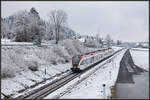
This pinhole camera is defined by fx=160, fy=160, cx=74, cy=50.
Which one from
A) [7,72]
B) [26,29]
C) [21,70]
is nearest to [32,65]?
[21,70]

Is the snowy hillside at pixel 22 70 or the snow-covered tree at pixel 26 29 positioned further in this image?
the snow-covered tree at pixel 26 29

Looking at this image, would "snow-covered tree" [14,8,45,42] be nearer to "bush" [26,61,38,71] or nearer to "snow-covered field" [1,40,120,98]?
"snow-covered field" [1,40,120,98]

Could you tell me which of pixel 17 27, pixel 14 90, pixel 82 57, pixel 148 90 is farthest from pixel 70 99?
pixel 17 27

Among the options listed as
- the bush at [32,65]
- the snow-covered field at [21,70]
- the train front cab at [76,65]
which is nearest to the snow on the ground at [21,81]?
the snow-covered field at [21,70]

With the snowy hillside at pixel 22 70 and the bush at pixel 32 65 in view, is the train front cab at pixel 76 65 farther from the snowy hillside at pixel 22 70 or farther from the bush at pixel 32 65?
the bush at pixel 32 65

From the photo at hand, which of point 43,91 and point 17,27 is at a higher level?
point 17,27

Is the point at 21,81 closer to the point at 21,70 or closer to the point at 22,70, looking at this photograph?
the point at 21,70

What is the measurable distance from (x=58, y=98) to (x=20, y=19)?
4058cm

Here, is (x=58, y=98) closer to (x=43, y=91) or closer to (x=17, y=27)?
(x=43, y=91)

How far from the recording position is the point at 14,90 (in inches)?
641

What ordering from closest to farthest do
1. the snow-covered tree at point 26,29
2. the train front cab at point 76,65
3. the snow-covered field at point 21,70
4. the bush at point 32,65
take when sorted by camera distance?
the snow-covered field at point 21,70 < the bush at point 32,65 < the train front cab at point 76,65 < the snow-covered tree at point 26,29

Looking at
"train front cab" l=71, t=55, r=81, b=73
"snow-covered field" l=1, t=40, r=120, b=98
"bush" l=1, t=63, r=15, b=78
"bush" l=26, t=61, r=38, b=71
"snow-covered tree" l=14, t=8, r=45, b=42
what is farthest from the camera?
"snow-covered tree" l=14, t=8, r=45, b=42

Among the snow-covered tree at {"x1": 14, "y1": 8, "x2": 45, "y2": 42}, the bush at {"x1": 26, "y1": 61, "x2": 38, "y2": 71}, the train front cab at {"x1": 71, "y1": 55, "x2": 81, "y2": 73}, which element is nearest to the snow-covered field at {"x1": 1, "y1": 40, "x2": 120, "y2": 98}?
the bush at {"x1": 26, "y1": 61, "x2": 38, "y2": 71}

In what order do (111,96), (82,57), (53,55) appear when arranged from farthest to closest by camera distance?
(53,55), (82,57), (111,96)
